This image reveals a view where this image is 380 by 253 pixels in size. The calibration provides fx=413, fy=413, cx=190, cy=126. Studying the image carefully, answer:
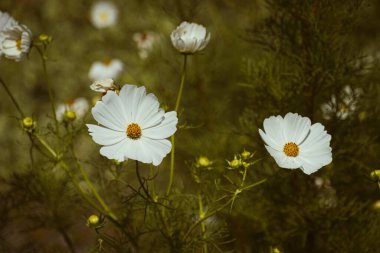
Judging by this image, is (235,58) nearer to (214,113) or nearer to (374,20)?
(214,113)

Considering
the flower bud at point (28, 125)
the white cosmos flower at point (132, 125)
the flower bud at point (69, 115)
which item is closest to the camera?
the white cosmos flower at point (132, 125)

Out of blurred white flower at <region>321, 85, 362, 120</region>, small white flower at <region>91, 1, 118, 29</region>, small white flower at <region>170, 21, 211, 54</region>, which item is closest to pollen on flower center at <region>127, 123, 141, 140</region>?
small white flower at <region>170, 21, 211, 54</region>

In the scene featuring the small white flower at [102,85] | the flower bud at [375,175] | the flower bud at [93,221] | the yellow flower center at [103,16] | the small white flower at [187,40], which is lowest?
the flower bud at [93,221]

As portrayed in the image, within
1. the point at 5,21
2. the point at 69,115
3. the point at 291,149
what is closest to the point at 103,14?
the point at 5,21

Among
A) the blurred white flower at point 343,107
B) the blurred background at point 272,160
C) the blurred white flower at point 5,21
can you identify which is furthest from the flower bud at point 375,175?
the blurred white flower at point 5,21

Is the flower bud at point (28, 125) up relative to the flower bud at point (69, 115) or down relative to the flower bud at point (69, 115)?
down

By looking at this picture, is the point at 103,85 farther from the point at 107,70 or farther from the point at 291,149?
the point at 107,70

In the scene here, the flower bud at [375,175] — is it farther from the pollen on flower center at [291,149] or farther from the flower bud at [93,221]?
the flower bud at [93,221]
